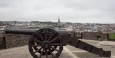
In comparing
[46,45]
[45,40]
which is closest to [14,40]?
[45,40]

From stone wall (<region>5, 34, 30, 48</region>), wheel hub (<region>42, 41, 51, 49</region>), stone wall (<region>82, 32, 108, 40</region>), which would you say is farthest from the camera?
stone wall (<region>82, 32, 108, 40</region>)

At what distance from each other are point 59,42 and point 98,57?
227 cm

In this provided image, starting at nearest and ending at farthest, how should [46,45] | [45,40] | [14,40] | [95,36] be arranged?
[46,45]
[45,40]
[14,40]
[95,36]

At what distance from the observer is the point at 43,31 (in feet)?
40.6

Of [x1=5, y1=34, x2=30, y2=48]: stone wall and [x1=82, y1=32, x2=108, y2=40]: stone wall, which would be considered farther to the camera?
[x1=82, y1=32, x2=108, y2=40]: stone wall

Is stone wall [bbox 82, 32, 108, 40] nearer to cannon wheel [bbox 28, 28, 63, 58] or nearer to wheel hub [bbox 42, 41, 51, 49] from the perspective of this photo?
cannon wheel [bbox 28, 28, 63, 58]

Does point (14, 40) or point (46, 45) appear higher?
point (46, 45)

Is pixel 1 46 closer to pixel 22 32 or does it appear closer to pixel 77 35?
pixel 22 32

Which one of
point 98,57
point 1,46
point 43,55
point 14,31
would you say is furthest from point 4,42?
point 98,57

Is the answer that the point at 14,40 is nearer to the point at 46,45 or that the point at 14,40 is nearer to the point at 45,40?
the point at 45,40

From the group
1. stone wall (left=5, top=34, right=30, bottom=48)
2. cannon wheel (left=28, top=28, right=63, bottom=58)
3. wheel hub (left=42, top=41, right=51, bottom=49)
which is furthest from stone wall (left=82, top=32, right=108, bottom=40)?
wheel hub (left=42, top=41, right=51, bottom=49)

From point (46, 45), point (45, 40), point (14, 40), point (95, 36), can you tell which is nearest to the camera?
point (46, 45)

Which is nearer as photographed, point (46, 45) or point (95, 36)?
point (46, 45)

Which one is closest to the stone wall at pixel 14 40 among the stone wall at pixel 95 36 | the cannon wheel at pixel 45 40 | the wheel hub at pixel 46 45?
the stone wall at pixel 95 36
